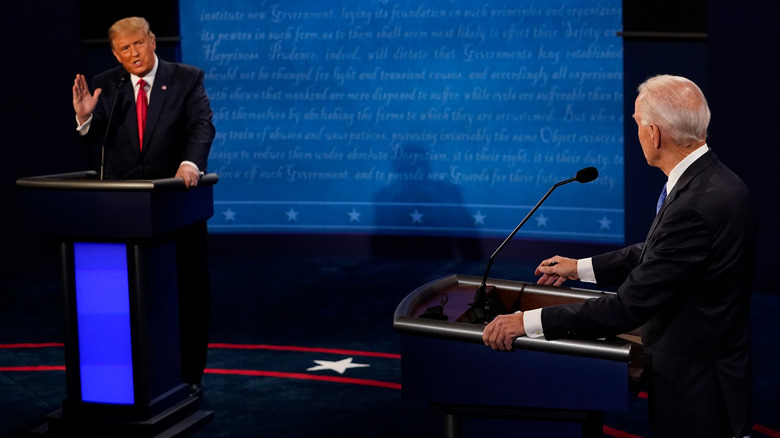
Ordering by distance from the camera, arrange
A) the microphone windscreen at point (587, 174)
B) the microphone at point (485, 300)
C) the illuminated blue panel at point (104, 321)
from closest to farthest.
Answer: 1. the microphone at point (485, 300)
2. the microphone windscreen at point (587, 174)
3. the illuminated blue panel at point (104, 321)

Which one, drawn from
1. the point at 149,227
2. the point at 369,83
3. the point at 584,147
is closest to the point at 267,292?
the point at 369,83

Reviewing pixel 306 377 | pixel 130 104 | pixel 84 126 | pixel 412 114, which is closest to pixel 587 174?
pixel 130 104

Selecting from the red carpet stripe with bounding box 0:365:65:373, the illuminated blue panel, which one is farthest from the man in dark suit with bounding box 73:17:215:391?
the red carpet stripe with bounding box 0:365:65:373

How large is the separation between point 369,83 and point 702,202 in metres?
5.66

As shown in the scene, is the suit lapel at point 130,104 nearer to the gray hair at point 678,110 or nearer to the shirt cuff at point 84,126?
the shirt cuff at point 84,126

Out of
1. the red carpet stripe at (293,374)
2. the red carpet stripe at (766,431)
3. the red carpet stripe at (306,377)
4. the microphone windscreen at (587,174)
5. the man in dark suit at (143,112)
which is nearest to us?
the microphone windscreen at (587,174)

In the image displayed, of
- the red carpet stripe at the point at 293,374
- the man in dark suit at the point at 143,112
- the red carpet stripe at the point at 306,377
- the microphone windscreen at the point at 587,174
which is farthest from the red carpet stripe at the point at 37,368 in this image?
the microphone windscreen at the point at 587,174

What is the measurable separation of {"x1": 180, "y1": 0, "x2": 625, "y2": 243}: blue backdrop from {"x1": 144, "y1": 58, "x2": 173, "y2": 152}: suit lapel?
3716 millimetres

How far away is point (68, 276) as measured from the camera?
385cm

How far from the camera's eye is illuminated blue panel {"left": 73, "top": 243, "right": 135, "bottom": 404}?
3803mm

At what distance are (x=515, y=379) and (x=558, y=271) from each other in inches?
24.1

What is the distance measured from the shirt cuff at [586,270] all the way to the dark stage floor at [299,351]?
1.40m

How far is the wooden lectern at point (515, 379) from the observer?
90.4 inches

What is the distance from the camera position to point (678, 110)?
231 cm
